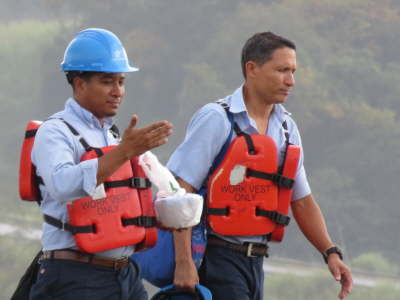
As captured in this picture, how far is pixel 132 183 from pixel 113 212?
12 cm

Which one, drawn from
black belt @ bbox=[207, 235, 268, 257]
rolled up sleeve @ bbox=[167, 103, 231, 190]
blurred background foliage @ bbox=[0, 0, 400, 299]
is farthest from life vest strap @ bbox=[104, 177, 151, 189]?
blurred background foliage @ bbox=[0, 0, 400, 299]

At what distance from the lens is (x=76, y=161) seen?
3219 mm

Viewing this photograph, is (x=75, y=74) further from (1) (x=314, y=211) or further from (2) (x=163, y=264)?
(1) (x=314, y=211)

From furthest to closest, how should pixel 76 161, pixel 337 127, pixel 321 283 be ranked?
pixel 337 127 → pixel 321 283 → pixel 76 161

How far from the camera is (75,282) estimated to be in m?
3.25

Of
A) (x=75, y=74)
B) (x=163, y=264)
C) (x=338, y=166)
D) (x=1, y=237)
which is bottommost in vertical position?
(x=1, y=237)

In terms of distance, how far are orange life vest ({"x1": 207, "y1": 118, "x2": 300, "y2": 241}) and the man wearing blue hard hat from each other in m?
0.51

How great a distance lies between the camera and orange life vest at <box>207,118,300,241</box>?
12.5 feet

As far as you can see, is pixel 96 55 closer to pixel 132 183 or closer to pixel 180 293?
pixel 132 183

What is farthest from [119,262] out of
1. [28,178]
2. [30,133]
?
[30,133]

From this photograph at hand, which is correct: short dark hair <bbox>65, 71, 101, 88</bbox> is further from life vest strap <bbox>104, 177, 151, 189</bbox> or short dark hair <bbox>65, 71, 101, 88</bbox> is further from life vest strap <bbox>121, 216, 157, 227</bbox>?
life vest strap <bbox>121, 216, 157, 227</bbox>

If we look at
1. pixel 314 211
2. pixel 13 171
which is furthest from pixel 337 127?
pixel 314 211

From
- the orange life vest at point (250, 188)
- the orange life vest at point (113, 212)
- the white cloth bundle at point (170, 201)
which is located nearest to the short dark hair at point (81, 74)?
the orange life vest at point (113, 212)

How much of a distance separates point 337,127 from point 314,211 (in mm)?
46643
